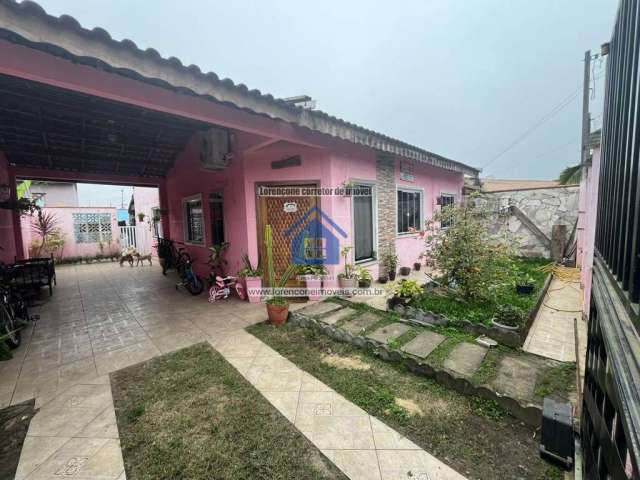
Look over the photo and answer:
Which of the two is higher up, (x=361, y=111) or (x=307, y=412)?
(x=361, y=111)

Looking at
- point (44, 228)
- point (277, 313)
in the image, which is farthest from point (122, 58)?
point (44, 228)

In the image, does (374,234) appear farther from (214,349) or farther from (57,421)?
(57,421)

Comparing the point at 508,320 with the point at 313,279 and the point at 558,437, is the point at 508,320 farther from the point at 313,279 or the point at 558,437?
the point at 313,279

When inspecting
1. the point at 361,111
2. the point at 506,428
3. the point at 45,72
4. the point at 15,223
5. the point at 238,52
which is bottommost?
the point at 506,428

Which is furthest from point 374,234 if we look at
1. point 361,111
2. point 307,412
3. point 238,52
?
point 361,111

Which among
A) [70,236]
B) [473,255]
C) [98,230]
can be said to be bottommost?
[473,255]

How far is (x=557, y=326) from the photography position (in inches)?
159

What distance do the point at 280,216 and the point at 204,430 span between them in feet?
13.0

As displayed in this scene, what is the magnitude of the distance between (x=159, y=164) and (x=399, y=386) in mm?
→ 9389

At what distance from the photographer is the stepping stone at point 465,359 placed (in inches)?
112

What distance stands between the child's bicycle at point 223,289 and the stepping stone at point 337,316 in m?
2.20

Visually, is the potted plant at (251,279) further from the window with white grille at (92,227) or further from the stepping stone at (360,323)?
the window with white grille at (92,227)

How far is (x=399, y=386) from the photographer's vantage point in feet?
9.18

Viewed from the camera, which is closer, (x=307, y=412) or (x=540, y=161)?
(x=307, y=412)
